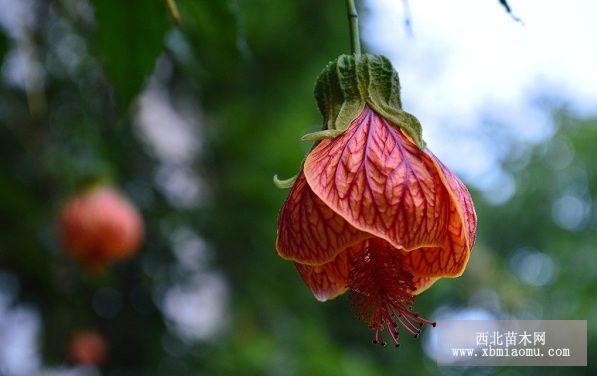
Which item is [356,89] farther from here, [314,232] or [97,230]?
[97,230]

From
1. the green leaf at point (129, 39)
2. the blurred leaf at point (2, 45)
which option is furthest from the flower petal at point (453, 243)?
the blurred leaf at point (2, 45)

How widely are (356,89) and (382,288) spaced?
0.18 meters

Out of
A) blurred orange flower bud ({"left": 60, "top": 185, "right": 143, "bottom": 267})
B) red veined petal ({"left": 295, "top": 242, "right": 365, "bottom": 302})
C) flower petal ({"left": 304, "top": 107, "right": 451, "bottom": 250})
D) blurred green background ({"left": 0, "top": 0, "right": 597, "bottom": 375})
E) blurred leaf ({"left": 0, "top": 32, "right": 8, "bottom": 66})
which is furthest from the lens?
blurred green background ({"left": 0, "top": 0, "right": 597, "bottom": 375})

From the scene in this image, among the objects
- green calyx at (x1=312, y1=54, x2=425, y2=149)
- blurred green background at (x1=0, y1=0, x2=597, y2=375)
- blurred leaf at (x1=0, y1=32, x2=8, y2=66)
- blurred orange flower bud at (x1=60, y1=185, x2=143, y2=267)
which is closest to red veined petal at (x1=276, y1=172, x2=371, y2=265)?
green calyx at (x1=312, y1=54, x2=425, y2=149)

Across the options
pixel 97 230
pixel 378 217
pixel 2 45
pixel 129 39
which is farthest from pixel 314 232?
pixel 97 230

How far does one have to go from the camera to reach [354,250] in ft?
2.01

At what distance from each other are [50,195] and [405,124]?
5.06ft

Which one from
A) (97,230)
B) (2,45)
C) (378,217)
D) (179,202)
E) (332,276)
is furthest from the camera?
(179,202)

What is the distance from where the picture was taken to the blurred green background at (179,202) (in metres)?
1.86

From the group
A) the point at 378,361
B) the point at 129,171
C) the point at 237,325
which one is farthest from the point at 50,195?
the point at 378,361

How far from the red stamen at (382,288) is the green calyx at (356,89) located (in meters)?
0.11

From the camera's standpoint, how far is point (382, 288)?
1.90ft

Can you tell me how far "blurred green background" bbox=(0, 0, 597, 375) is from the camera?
1.86m

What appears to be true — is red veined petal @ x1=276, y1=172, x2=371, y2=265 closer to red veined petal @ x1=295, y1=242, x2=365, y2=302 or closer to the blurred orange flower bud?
red veined petal @ x1=295, y1=242, x2=365, y2=302
